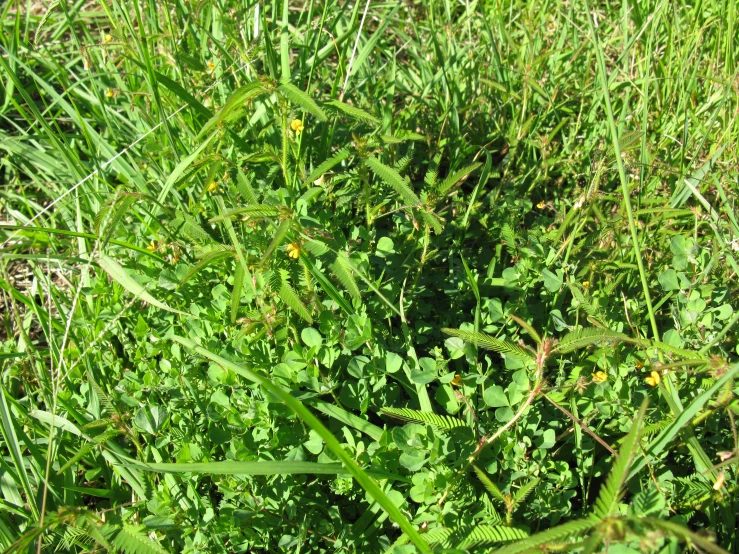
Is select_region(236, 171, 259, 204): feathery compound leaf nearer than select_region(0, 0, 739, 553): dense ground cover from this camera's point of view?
No

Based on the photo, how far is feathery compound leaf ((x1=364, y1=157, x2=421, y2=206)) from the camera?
1796mm

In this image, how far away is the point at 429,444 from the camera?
65.1 inches

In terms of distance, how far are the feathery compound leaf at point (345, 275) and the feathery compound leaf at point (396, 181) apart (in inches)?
10.0

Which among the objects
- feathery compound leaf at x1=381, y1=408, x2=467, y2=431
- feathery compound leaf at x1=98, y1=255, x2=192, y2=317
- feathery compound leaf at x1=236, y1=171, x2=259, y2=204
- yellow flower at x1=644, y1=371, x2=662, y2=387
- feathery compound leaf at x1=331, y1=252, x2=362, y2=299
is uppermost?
feathery compound leaf at x1=236, y1=171, x2=259, y2=204

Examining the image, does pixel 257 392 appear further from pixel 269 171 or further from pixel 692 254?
pixel 692 254

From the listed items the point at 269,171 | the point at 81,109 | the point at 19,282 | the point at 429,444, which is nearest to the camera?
the point at 429,444

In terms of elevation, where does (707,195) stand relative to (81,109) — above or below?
below

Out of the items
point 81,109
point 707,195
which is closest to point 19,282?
point 81,109

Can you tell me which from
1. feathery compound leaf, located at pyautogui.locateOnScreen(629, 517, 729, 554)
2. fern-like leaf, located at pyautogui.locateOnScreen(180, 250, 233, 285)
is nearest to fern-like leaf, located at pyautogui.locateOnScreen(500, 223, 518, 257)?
fern-like leaf, located at pyautogui.locateOnScreen(180, 250, 233, 285)

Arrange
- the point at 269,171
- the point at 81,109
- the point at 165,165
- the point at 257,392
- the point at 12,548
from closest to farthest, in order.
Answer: the point at 12,548 < the point at 257,392 < the point at 269,171 < the point at 165,165 < the point at 81,109

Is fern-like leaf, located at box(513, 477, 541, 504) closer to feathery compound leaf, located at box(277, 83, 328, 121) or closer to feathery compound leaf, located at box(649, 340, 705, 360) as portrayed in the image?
feathery compound leaf, located at box(649, 340, 705, 360)

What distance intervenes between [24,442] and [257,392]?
2.50 feet

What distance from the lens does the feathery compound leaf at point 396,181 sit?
180 centimetres

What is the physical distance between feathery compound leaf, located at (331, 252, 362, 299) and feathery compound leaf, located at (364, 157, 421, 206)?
254 millimetres
